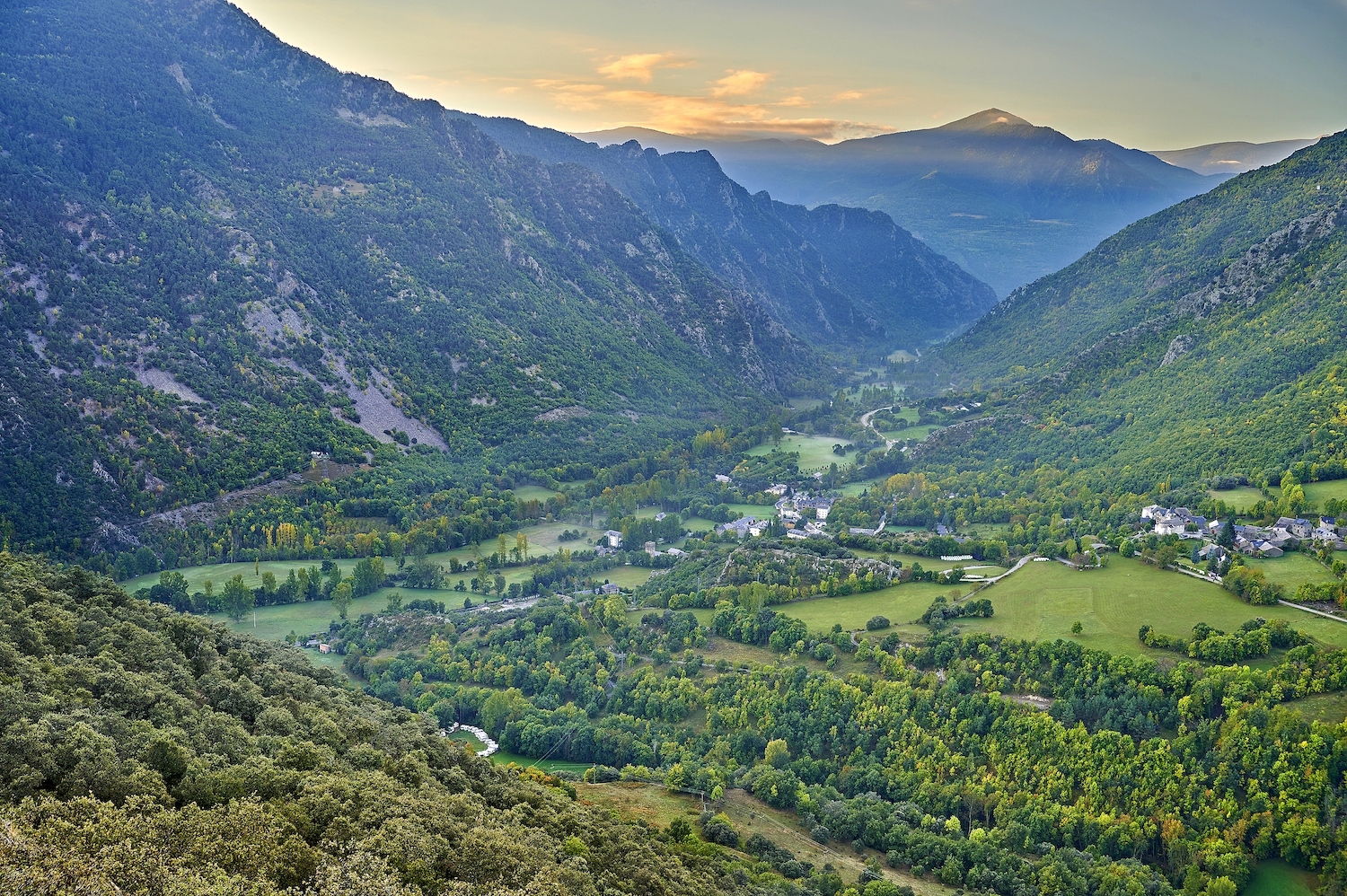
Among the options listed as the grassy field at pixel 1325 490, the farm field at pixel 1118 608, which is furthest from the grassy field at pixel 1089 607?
the grassy field at pixel 1325 490

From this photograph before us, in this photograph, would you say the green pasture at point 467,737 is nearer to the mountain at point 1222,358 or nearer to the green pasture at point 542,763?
the green pasture at point 542,763

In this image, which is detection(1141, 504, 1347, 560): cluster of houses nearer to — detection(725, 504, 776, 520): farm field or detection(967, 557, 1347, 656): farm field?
detection(967, 557, 1347, 656): farm field

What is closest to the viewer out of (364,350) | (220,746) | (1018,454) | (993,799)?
(220,746)

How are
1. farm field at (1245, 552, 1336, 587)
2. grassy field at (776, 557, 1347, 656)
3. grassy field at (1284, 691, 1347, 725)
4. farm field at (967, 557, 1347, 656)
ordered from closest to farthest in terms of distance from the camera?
grassy field at (1284, 691, 1347, 725) < farm field at (967, 557, 1347, 656) < grassy field at (776, 557, 1347, 656) < farm field at (1245, 552, 1336, 587)

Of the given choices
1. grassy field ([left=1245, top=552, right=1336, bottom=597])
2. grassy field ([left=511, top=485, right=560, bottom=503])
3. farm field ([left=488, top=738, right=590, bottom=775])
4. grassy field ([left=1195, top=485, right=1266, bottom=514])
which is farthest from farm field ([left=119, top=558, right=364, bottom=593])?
grassy field ([left=1195, top=485, right=1266, bottom=514])

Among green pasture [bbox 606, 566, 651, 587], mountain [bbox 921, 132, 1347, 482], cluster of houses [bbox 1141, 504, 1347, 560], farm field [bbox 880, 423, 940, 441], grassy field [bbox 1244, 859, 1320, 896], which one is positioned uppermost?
mountain [bbox 921, 132, 1347, 482]

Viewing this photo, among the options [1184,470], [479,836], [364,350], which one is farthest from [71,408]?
[1184,470]

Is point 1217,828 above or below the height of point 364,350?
below

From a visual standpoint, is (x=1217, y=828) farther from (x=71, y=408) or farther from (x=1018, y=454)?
(x=71, y=408)
